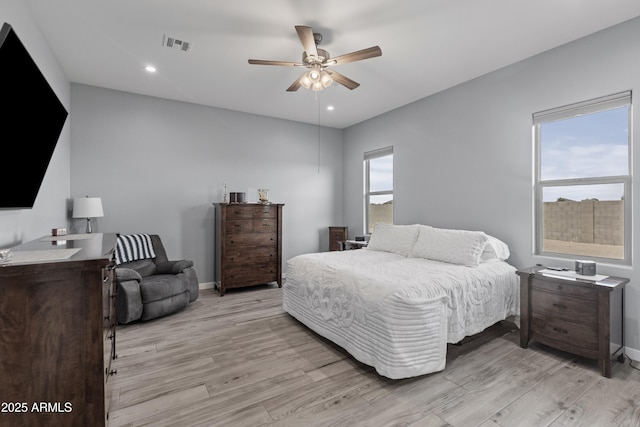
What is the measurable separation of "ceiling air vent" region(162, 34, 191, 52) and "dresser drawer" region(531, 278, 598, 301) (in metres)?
3.89

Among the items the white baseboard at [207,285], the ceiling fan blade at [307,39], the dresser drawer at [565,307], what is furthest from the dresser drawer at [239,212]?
the dresser drawer at [565,307]

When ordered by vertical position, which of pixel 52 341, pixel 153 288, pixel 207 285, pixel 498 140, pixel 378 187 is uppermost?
pixel 498 140

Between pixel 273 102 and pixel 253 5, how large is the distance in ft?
7.08

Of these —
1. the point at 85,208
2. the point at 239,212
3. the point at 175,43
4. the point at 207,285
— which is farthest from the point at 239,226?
the point at 175,43

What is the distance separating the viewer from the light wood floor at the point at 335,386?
1846 millimetres

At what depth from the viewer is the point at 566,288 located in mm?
2525

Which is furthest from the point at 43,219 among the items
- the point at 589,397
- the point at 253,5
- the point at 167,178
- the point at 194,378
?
the point at 589,397

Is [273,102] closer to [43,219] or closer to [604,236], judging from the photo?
[43,219]

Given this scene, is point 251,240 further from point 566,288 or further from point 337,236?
point 566,288

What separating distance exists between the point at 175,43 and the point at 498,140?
3550mm

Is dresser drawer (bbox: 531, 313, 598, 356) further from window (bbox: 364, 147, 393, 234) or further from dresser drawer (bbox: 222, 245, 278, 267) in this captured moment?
dresser drawer (bbox: 222, 245, 278, 267)

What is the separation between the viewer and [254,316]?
355cm

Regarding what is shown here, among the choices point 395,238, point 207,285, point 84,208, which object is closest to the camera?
point 84,208

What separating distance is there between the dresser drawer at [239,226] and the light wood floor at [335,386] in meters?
1.69
